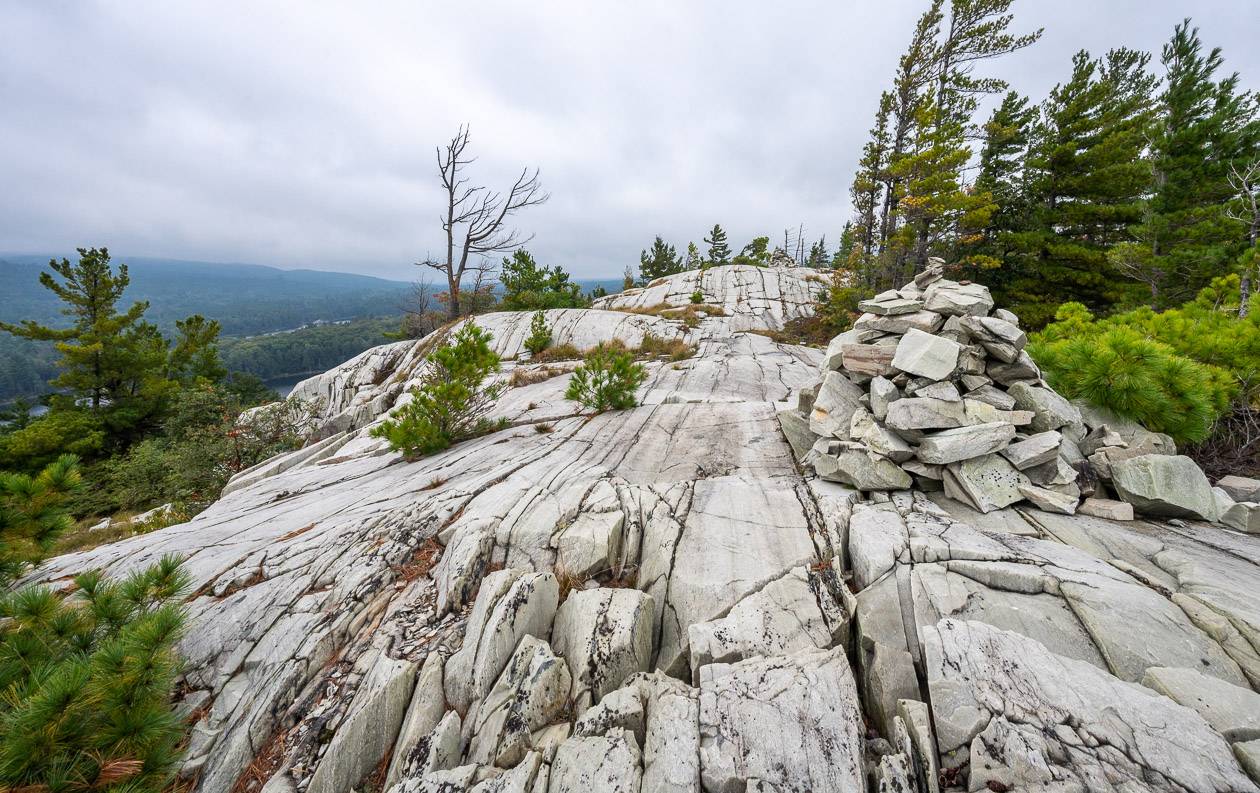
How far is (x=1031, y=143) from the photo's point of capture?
22.8 metres

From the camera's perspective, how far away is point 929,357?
689cm

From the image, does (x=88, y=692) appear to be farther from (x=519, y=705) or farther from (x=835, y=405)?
(x=835, y=405)

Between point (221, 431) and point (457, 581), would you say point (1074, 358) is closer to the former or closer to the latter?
point (457, 581)

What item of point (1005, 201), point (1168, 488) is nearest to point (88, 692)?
point (1168, 488)

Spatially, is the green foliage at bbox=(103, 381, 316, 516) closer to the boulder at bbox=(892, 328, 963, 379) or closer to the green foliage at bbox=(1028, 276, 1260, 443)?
the boulder at bbox=(892, 328, 963, 379)

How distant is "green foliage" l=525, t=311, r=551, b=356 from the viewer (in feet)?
72.5

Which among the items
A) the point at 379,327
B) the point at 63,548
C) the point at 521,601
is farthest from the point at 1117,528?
the point at 379,327

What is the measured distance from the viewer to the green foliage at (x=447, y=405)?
32.6ft

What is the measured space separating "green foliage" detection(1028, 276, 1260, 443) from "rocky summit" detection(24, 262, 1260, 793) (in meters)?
0.50

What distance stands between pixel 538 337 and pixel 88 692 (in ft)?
65.1

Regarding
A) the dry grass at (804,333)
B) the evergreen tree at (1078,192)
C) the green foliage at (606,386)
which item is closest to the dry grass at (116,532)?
the green foliage at (606,386)

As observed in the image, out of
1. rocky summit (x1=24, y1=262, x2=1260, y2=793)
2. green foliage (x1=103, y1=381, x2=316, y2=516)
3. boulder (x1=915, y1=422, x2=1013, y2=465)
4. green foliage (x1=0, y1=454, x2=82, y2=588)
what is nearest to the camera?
rocky summit (x1=24, y1=262, x2=1260, y2=793)

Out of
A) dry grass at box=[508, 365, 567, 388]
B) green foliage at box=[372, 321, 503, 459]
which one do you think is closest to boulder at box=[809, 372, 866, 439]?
green foliage at box=[372, 321, 503, 459]

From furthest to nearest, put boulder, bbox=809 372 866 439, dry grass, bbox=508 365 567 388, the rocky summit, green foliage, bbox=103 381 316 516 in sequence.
Result: 1. dry grass, bbox=508 365 567 388
2. green foliage, bbox=103 381 316 516
3. boulder, bbox=809 372 866 439
4. the rocky summit
